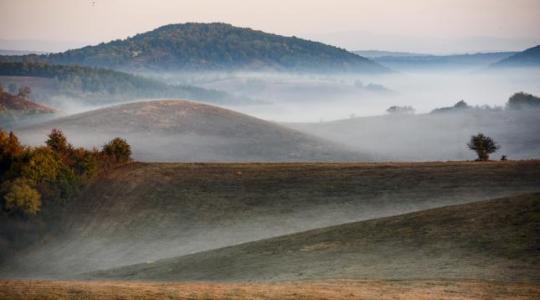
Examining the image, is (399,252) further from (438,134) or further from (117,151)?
(438,134)

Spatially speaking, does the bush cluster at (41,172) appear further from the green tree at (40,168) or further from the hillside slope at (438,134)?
the hillside slope at (438,134)

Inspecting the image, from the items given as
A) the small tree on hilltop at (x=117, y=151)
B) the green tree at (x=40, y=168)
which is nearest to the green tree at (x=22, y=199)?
the green tree at (x=40, y=168)

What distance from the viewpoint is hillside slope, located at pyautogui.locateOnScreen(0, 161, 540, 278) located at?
5153 cm

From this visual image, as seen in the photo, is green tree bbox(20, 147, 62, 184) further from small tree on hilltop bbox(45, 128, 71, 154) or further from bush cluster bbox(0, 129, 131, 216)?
small tree on hilltop bbox(45, 128, 71, 154)

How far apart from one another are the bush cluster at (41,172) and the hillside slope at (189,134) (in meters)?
49.8

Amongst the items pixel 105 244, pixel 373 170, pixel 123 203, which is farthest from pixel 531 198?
pixel 123 203

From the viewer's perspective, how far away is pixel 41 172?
222 ft

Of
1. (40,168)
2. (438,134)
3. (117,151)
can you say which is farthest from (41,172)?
(438,134)

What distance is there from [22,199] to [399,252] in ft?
136

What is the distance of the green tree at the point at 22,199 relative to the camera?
6303cm

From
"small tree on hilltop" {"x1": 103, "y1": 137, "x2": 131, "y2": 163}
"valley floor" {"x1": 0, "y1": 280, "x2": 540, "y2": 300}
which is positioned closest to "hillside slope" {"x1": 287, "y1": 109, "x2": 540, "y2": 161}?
"small tree on hilltop" {"x1": 103, "y1": 137, "x2": 131, "y2": 163}

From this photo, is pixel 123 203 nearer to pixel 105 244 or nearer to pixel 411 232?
pixel 105 244

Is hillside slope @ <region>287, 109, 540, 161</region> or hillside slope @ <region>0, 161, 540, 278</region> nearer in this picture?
hillside slope @ <region>0, 161, 540, 278</region>

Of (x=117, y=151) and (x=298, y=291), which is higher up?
(x=117, y=151)
